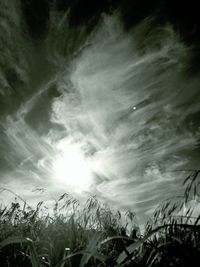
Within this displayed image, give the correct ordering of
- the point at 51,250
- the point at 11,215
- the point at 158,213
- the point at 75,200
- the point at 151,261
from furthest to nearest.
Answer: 1. the point at 75,200
2. the point at 11,215
3. the point at 158,213
4. the point at 51,250
5. the point at 151,261

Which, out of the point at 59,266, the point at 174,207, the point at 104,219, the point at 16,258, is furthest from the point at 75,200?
the point at 59,266

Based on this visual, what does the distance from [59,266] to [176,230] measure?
121cm

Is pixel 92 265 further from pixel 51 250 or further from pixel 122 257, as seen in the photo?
pixel 122 257

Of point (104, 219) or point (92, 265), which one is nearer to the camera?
point (92, 265)

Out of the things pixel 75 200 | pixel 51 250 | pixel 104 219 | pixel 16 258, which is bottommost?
pixel 16 258

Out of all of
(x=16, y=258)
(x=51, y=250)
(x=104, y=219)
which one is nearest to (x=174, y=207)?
(x=104, y=219)

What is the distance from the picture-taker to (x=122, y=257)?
1.27 metres

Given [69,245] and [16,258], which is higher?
[69,245]

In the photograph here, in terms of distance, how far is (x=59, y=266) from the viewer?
1.43 m

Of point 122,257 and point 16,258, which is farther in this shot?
point 16,258

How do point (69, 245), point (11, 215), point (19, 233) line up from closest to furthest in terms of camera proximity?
point (69, 245) < point (19, 233) < point (11, 215)

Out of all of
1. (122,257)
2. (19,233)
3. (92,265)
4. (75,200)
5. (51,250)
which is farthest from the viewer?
(75,200)

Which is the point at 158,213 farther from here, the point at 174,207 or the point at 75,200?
the point at 75,200

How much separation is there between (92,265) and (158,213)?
146cm
